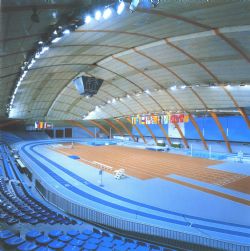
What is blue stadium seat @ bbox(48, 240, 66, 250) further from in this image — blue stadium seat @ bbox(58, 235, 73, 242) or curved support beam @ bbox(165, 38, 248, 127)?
curved support beam @ bbox(165, 38, 248, 127)

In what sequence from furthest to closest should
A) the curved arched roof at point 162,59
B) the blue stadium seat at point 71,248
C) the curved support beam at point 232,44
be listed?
the curved support beam at point 232,44
the curved arched roof at point 162,59
the blue stadium seat at point 71,248

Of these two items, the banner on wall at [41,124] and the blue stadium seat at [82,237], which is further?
the banner on wall at [41,124]

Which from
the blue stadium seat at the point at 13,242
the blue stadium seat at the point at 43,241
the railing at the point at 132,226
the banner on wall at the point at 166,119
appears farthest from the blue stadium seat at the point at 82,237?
the banner on wall at the point at 166,119

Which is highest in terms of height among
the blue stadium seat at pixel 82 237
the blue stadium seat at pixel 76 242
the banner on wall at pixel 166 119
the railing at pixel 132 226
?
the banner on wall at pixel 166 119

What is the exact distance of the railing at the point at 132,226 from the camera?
7.04 m

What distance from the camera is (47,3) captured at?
8055 millimetres

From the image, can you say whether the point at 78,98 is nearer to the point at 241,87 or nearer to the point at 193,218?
the point at 241,87

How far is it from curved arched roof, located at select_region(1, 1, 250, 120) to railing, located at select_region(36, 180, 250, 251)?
10319 millimetres

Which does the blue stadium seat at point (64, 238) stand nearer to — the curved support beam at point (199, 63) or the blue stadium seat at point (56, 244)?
the blue stadium seat at point (56, 244)

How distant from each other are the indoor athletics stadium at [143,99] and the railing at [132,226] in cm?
4

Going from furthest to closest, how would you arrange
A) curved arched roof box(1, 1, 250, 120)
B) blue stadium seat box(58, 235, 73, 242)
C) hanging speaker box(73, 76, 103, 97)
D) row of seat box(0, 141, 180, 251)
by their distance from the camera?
hanging speaker box(73, 76, 103, 97) → curved arched roof box(1, 1, 250, 120) → blue stadium seat box(58, 235, 73, 242) → row of seat box(0, 141, 180, 251)

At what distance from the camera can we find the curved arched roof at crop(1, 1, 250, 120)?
40.9 ft

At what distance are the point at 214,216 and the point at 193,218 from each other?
3.95 feet

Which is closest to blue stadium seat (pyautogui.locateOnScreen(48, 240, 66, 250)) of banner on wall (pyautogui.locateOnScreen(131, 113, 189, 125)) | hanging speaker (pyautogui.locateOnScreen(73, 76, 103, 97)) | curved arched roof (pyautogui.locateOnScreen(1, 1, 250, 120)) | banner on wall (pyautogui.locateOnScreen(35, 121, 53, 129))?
curved arched roof (pyautogui.locateOnScreen(1, 1, 250, 120))
